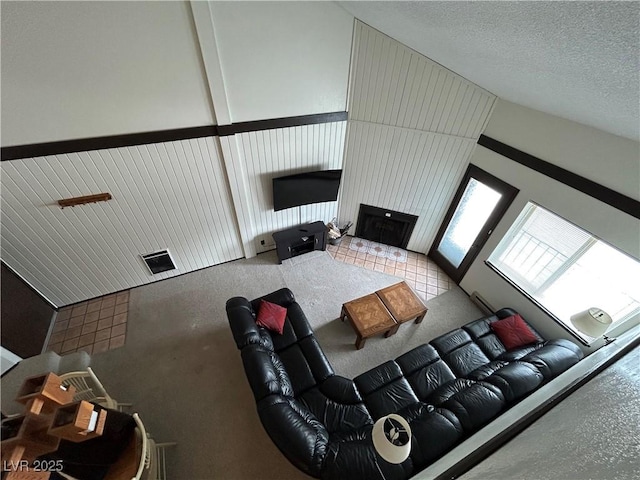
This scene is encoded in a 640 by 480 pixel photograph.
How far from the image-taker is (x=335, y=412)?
2.51 metres

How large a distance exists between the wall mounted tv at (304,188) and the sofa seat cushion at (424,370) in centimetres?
247

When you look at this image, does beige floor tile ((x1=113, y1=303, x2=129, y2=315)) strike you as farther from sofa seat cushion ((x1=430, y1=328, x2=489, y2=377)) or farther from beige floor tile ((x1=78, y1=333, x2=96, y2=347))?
sofa seat cushion ((x1=430, y1=328, x2=489, y2=377))

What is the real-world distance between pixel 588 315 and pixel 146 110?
4.60 m

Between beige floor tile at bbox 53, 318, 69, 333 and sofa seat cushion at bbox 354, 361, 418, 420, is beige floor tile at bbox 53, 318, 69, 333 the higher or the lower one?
Result: the lower one

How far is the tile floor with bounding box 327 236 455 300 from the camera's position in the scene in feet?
13.8

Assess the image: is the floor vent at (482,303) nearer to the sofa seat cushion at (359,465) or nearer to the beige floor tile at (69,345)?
the sofa seat cushion at (359,465)

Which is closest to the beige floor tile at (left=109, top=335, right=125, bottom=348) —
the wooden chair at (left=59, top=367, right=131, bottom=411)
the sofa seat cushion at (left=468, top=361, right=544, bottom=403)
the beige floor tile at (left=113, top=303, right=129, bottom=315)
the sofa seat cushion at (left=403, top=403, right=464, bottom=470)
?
the beige floor tile at (left=113, top=303, right=129, bottom=315)

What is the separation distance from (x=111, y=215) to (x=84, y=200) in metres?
0.30

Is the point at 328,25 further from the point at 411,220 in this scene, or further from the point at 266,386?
the point at 266,386

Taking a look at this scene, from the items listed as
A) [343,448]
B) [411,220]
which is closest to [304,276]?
Result: [411,220]

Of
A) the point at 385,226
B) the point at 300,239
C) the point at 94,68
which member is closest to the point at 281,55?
the point at 94,68

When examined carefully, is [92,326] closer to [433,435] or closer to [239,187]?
[239,187]

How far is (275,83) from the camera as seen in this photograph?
306cm

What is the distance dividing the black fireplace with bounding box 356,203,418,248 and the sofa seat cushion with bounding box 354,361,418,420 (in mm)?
2377
